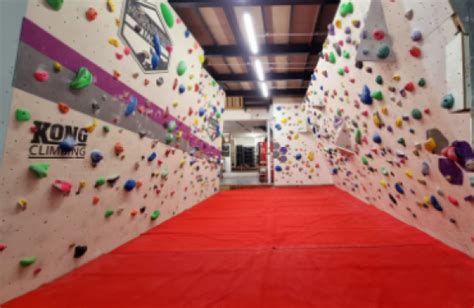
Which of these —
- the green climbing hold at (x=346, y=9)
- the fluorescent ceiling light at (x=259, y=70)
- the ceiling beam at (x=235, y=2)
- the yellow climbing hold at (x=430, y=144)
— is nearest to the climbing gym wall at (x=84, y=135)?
the ceiling beam at (x=235, y=2)

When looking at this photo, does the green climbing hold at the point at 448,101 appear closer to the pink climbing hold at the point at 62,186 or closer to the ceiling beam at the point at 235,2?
the pink climbing hold at the point at 62,186

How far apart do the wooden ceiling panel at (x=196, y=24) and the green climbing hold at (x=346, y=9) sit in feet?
6.46

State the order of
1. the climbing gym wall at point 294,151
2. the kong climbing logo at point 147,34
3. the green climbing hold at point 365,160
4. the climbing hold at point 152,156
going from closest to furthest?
the kong climbing logo at point 147,34
the climbing hold at point 152,156
the green climbing hold at point 365,160
the climbing gym wall at point 294,151

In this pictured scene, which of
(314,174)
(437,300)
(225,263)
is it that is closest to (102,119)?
(225,263)

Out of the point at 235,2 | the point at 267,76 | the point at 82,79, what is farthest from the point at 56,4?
the point at 267,76

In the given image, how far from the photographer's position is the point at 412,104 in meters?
1.17

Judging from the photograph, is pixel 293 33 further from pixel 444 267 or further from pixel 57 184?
pixel 57 184

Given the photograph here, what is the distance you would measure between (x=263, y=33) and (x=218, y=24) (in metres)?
0.70

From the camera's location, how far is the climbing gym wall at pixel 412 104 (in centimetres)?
91

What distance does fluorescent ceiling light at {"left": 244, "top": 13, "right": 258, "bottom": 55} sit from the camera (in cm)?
276

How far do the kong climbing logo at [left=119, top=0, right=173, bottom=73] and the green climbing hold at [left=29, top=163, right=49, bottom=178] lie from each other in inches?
38.0

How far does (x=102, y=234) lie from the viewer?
134 centimetres

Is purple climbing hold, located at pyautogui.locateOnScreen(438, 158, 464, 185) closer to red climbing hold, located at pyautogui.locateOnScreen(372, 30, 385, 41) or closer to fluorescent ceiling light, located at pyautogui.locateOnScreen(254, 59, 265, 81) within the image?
red climbing hold, located at pyautogui.locateOnScreen(372, 30, 385, 41)

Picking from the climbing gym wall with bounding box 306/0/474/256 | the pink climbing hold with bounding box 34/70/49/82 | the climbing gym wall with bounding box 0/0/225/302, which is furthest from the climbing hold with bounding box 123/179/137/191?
the climbing gym wall with bounding box 306/0/474/256
